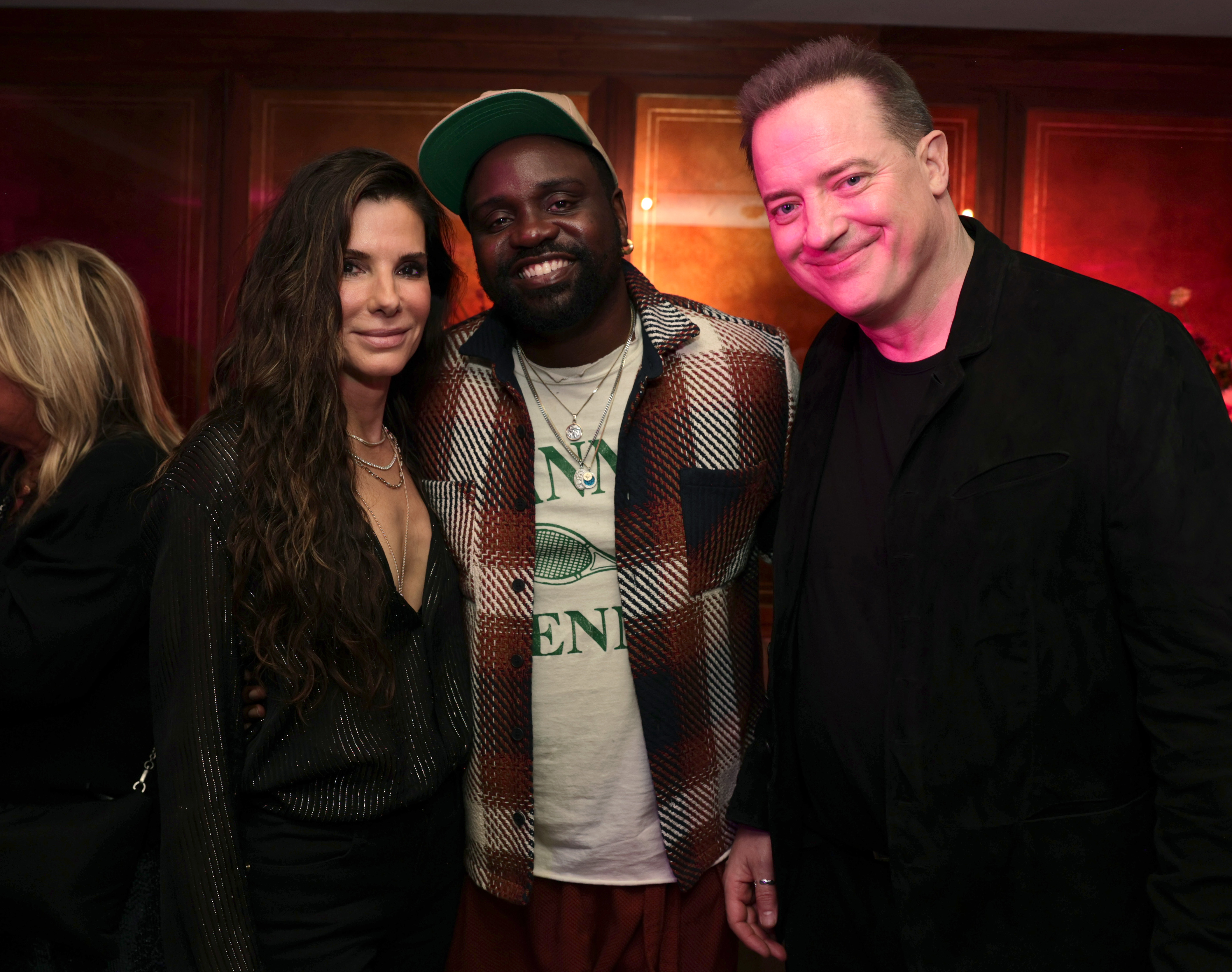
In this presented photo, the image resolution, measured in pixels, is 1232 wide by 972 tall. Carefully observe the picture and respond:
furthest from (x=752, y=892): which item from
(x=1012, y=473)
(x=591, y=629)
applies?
(x=1012, y=473)

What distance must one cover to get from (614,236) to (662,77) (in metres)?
1.85

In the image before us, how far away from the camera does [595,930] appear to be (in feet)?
5.31

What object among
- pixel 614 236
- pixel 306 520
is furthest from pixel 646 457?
pixel 306 520

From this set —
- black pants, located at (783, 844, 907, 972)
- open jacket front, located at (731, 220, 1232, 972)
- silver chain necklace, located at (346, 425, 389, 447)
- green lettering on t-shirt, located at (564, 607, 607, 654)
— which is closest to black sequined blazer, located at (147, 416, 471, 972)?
silver chain necklace, located at (346, 425, 389, 447)

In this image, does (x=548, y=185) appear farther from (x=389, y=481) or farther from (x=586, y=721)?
(x=586, y=721)

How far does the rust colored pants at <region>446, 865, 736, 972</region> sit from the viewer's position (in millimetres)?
1596

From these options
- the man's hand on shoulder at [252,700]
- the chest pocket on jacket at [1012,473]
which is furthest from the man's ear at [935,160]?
the man's hand on shoulder at [252,700]

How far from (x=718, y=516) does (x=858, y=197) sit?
0.63 meters

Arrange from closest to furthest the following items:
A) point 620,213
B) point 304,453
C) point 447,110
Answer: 1. point 304,453
2. point 620,213
3. point 447,110

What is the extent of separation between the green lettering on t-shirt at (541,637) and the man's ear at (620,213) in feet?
2.55

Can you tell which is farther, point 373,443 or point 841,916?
point 373,443

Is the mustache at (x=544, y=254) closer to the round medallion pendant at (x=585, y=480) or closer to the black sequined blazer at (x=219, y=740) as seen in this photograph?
the round medallion pendant at (x=585, y=480)

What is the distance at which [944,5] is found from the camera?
308 cm

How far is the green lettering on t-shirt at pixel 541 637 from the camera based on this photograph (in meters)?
1.58
